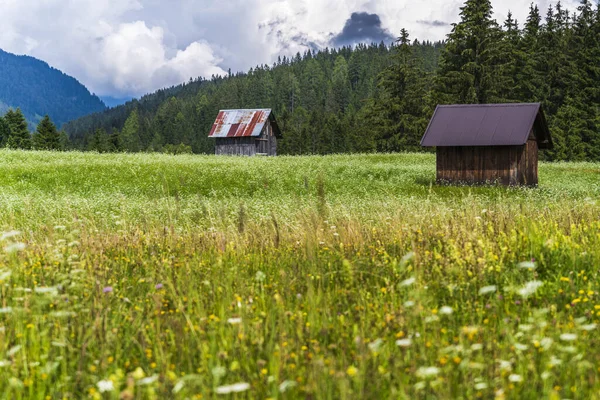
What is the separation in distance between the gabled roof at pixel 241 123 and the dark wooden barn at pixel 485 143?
1349 inches

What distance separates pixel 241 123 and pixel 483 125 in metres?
39.2

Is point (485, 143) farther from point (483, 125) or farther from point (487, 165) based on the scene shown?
point (487, 165)

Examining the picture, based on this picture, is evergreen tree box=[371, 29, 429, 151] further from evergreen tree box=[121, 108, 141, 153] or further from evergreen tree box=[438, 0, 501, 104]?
evergreen tree box=[121, 108, 141, 153]

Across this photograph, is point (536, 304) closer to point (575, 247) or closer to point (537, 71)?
point (575, 247)

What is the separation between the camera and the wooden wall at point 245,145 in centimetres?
6831

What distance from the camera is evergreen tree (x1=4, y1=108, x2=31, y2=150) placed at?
88.1m

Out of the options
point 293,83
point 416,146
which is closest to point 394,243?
point 416,146

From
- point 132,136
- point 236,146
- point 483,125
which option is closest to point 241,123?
point 236,146

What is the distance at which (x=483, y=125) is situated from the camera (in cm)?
3491

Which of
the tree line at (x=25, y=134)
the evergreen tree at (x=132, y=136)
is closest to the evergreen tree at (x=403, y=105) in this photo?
the tree line at (x=25, y=134)

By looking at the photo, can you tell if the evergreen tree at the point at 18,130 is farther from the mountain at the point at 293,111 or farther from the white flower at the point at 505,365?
the white flower at the point at 505,365

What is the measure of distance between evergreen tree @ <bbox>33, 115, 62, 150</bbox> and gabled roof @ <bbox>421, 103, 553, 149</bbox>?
6851 cm

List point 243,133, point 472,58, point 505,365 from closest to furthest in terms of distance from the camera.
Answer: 1. point 505,365
2. point 472,58
3. point 243,133

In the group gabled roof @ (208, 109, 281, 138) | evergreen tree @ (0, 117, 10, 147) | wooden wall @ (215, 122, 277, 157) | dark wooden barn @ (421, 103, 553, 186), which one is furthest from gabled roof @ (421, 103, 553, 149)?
evergreen tree @ (0, 117, 10, 147)
